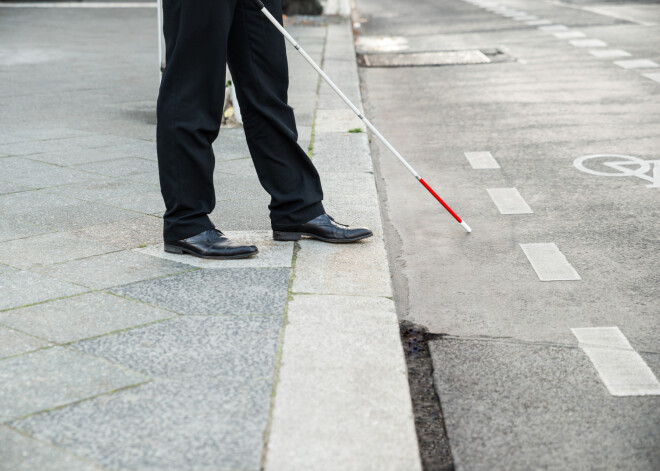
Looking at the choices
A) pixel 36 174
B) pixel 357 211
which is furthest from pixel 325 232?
pixel 36 174

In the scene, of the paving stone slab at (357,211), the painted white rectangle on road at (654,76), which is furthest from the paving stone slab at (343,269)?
the painted white rectangle on road at (654,76)

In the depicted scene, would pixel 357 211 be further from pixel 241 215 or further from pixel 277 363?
pixel 277 363

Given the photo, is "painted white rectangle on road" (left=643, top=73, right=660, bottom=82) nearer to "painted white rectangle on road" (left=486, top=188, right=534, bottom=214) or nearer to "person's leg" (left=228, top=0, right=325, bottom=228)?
"painted white rectangle on road" (left=486, top=188, right=534, bottom=214)

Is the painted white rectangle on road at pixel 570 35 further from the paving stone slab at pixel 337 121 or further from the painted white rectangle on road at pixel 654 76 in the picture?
the paving stone slab at pixel 337 121

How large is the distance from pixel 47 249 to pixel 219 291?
0.97 meters

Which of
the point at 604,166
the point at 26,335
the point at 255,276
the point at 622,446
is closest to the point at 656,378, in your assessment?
the point at 622,446

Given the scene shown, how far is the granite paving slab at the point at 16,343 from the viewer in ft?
9.39

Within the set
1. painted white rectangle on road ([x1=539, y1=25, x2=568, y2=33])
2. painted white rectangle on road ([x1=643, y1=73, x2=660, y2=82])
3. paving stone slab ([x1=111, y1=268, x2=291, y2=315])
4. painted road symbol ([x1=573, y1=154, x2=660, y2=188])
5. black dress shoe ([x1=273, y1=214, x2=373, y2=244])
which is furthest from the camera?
painted white rectangle on road ([x1=539, y1=25, x2=568, y2=33])

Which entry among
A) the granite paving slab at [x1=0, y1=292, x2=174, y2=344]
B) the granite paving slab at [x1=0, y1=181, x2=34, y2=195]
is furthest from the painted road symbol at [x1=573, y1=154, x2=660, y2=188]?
the granite paving slab at [x1=0, y1=292, x2=174, y2=344]

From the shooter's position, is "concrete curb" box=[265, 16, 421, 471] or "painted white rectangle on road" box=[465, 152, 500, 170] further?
"painted white rectangle on road" box=[465, 152, 500, 170]

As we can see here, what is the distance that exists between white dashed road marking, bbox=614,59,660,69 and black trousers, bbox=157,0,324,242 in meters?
7.28

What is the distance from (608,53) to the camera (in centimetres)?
1162

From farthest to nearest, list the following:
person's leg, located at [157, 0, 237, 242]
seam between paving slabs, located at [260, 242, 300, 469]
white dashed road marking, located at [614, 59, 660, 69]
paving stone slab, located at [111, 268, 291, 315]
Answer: white dashed road marking, located at [614, 59, 660, 69], person's leg, located at [157, 0, 237, 242], paving stone slab, located at [111, 268, 291, 315], seam between paving slabs, located at [260, 242, 300, 469]

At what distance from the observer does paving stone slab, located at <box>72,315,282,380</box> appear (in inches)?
107
